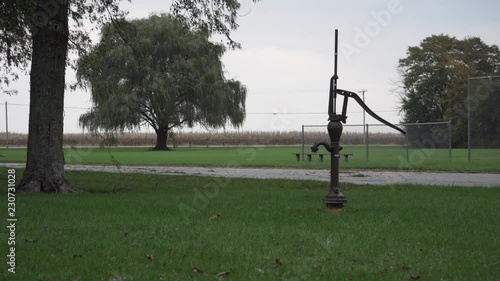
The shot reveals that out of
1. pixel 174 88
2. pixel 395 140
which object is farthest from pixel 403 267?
pixel 174 88

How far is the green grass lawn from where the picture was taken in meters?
5.71

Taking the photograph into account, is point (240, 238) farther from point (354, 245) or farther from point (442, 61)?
point (442, 61)

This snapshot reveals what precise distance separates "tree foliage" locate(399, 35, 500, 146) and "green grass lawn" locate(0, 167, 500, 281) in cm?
5697

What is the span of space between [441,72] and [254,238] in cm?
7064

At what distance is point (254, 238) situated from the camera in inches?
294

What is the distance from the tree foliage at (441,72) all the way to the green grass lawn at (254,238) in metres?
57.0

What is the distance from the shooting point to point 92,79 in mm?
17047

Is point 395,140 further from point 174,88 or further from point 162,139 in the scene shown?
point 162,139

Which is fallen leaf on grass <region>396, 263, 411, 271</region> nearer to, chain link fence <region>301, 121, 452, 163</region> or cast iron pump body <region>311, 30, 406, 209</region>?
cast iron pump body <region>311, 30, 406, 209</region>

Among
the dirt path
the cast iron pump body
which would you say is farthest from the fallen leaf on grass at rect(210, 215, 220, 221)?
the dirt path

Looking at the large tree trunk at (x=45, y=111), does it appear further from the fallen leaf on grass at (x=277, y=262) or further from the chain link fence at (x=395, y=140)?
the chain link fence at (x=395, y=140)

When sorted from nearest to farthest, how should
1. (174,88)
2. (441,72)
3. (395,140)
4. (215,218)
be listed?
(215,218) → (395,140) → (174,88) → (441,72)

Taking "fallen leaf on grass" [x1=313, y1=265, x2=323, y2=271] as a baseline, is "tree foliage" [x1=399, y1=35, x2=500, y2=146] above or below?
above

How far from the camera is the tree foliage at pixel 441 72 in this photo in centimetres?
7019
